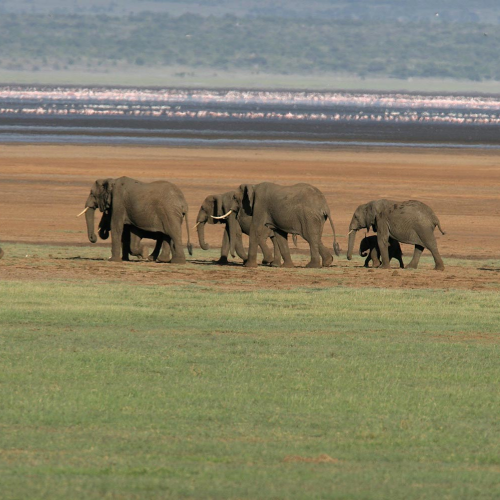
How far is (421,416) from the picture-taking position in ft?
31.1

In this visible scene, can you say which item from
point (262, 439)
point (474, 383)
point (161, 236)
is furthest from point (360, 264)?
point (262, 439)

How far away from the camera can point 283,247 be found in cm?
2198

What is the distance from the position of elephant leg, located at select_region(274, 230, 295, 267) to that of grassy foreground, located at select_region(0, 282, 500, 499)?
5.92 meters

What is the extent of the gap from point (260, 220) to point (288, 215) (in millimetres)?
513

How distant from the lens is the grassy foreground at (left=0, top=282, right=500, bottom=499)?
24.9ft

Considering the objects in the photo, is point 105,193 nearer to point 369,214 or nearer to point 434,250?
point 369,214

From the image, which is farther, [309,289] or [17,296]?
[309,289]

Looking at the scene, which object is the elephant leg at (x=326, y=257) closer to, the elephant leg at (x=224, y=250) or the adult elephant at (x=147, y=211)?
the elephant leg at (x=224, y=250)

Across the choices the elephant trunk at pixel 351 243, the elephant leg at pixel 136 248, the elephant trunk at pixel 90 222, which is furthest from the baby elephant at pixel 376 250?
the elephant trunk at pixel 90 222

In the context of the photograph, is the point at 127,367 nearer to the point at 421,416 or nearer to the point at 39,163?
the point at 421,416

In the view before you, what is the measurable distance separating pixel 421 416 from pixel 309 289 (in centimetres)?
878

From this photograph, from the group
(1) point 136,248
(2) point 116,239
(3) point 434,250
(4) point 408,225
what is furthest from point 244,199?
(3) point 434,250

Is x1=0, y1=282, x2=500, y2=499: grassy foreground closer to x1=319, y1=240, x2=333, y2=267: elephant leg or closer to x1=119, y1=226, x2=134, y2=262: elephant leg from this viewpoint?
x1=319, y1=240, x2=333, y2=267: elephant leg

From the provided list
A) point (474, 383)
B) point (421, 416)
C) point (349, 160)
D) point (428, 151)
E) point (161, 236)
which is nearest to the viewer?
point (421, 416)
